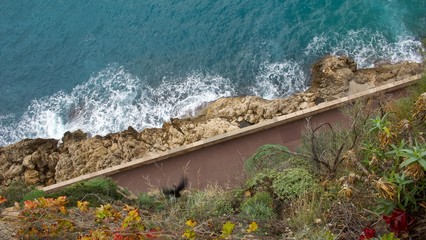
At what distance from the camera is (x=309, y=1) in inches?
854

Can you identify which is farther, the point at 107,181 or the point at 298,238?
the point at 107,181

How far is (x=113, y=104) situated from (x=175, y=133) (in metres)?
4.17

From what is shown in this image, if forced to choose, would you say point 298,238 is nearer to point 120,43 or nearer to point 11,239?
point 11,239

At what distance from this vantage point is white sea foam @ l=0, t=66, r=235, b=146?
20.8 meters

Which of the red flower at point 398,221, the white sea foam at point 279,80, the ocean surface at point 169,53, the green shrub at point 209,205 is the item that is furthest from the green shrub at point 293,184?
the ocean surface at point 169,53

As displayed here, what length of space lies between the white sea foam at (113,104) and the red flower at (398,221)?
13.6 m

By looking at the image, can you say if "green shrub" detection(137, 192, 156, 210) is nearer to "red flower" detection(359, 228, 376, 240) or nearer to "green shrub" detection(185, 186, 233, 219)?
"green shrub" detection(185, 186, 233, 219)

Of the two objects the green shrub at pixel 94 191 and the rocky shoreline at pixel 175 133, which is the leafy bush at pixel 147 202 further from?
the rocky shoreline at pixel 175 133

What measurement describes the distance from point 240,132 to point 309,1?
8127 mm

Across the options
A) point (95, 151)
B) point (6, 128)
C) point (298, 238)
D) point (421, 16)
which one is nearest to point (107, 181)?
point (95, 151)

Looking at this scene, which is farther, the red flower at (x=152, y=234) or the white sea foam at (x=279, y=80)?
the white sea foam at (x=279, y=80)

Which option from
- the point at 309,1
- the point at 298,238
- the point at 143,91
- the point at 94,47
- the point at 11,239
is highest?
the point at 94,47

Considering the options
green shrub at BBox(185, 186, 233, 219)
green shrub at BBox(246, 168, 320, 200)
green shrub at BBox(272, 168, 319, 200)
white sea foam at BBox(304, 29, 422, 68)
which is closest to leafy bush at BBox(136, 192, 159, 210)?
green shrub at BBox(185, 186, 233, 219)

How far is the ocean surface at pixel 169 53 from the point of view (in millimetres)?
20594
